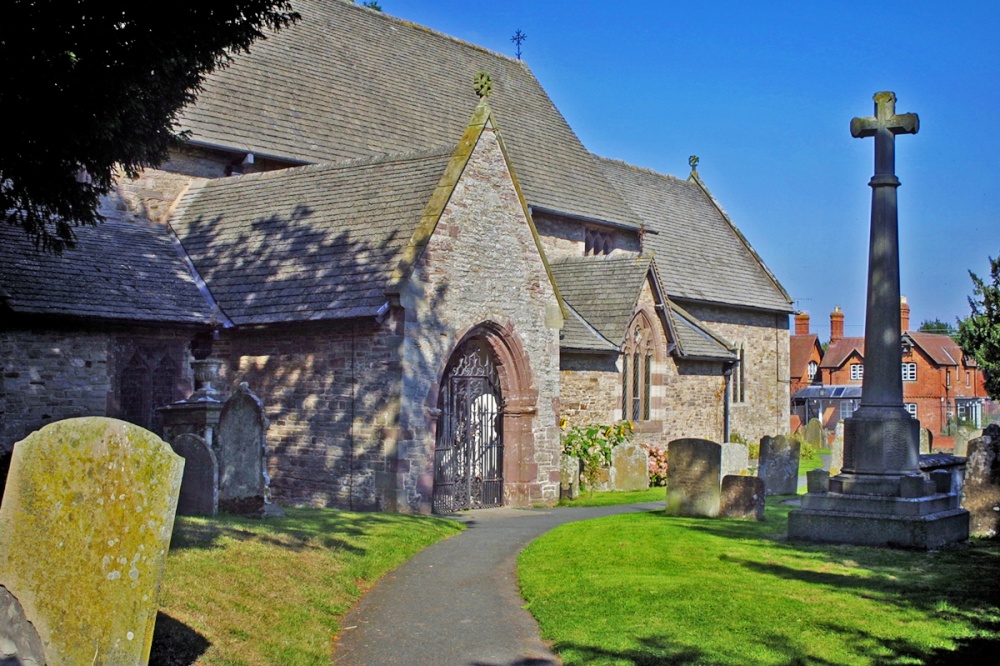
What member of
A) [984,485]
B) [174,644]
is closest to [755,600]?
[174,644]

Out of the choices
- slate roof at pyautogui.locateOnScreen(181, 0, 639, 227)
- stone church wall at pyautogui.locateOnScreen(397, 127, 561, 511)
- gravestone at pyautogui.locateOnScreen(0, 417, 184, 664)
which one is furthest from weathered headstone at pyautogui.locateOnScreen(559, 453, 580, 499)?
gravestone at pyautogui.locateOnScreen(0, 417, 184, 664)

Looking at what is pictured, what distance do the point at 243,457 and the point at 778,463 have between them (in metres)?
12.0

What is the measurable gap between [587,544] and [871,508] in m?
3.63

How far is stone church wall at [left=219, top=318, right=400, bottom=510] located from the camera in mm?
17953

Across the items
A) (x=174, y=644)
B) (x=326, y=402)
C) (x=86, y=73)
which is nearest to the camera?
(x=174, y=644)

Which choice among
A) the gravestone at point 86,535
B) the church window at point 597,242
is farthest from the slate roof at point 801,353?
the gravestone at point 86,535

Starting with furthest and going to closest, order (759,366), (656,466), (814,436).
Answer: (814,436), (759,366), (656,466)

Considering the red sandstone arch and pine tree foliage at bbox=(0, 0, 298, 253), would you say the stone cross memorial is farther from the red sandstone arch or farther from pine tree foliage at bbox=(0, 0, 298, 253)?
pine tree foliage at bbox=(0, 0, 298, 253)

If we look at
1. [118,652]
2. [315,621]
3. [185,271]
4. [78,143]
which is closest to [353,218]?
[185,271]

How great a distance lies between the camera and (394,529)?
48.3 ft

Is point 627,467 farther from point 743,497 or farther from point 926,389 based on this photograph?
point 926,389

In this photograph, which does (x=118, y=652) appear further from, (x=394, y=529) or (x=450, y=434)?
(x=450, y=434)

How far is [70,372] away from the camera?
17.9 meters

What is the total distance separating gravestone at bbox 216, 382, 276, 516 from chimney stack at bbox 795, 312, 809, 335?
69.9 metres
